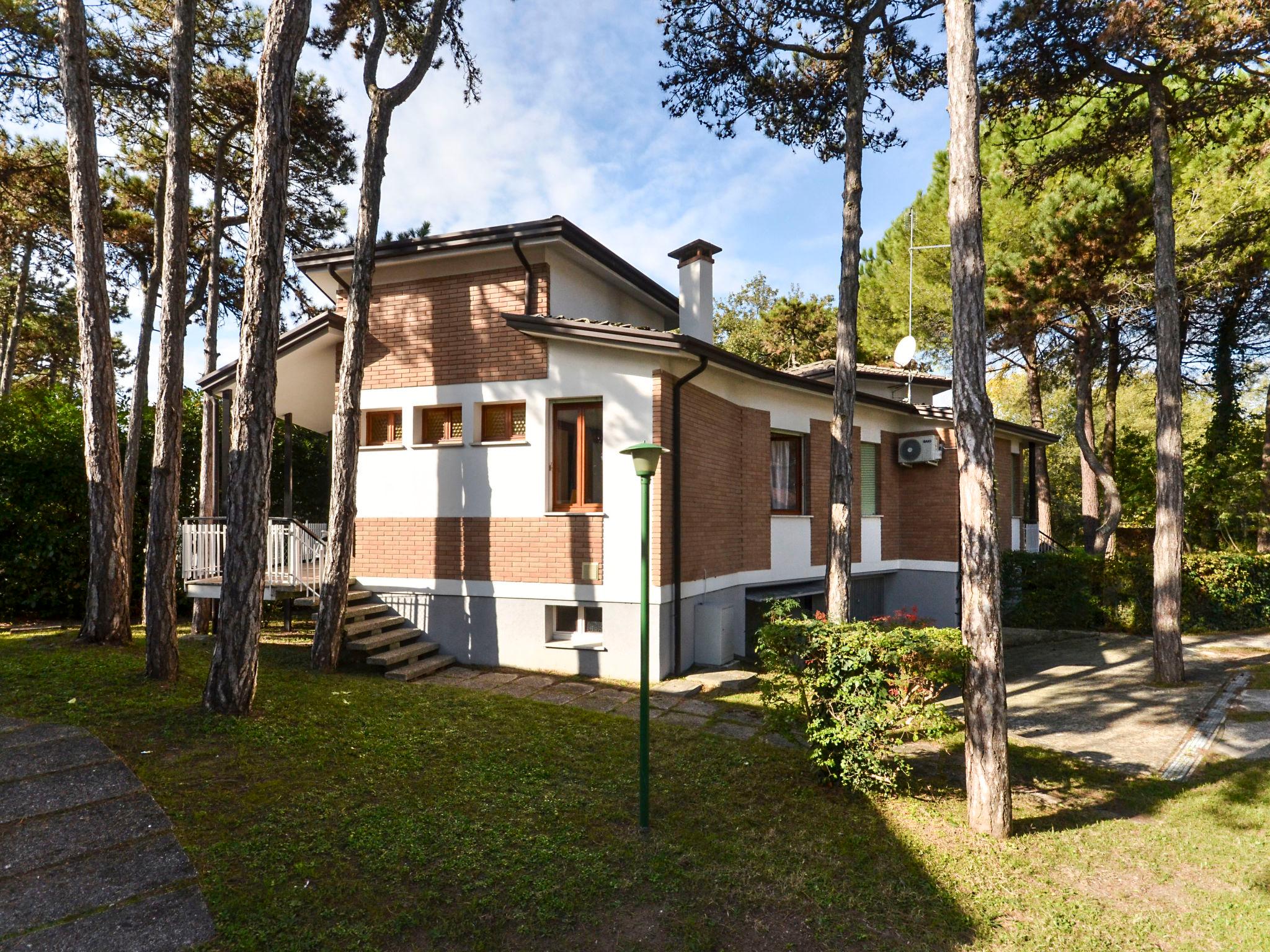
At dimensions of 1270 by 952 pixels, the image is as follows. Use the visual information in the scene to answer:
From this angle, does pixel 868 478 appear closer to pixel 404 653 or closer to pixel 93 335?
pixel 404 653

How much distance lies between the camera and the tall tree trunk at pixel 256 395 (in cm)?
666

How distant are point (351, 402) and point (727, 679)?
21.1ft

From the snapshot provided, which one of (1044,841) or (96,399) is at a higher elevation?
(96,399)

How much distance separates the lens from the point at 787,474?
12727mm

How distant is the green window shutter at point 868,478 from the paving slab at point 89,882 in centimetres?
1245

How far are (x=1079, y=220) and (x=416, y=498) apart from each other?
16.8 metres

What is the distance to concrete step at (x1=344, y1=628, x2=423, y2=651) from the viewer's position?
9398 mm

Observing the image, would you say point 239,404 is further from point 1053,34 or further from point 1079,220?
point 1079,220

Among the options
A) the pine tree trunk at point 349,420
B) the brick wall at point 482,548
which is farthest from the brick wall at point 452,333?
the brick wall at point 482,548

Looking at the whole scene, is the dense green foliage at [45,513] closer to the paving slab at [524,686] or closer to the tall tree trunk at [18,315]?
the paving slab at [524,686]

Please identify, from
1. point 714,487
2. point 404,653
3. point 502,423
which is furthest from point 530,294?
point 404,653

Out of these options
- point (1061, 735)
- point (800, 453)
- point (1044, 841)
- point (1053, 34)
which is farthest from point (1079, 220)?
point (1044, 841)

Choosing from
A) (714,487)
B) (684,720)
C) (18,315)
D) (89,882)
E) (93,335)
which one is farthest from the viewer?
(18,315)

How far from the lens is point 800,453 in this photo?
1292 cm
